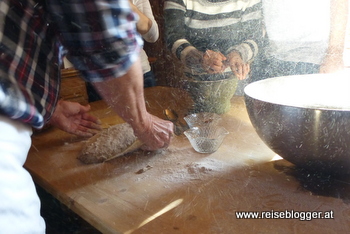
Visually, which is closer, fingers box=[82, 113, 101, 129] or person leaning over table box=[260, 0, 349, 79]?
person leaning over table box=[260, 0, 349, 79]

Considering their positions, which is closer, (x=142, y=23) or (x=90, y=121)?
(x=142, y=23)

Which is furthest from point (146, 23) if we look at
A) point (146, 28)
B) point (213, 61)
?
point (213, 61)

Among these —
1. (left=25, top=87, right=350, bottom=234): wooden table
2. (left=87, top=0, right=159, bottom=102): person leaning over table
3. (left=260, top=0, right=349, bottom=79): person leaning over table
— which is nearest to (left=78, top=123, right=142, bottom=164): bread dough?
(left=25, top=87, right=350, bottom=234): wooden table

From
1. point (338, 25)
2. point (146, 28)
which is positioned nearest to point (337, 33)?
point (338, 25)

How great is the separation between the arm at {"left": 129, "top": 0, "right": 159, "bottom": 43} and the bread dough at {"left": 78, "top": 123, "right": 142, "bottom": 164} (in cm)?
17

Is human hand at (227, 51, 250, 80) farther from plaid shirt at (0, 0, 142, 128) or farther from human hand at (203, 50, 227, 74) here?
plaid shirt at (0, 0, 142, 128)

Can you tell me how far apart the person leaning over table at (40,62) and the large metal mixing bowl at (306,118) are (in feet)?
0.56

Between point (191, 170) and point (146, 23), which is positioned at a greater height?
point (146, 23)

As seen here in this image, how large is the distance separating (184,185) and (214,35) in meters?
0.22

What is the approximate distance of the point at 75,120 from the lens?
18.9 inches

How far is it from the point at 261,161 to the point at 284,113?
134mm

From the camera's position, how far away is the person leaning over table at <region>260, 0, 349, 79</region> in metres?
0.36

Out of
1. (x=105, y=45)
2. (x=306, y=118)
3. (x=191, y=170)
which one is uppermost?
(x=105, y=45)

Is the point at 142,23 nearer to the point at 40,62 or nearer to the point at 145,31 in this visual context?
the point at 145,31
